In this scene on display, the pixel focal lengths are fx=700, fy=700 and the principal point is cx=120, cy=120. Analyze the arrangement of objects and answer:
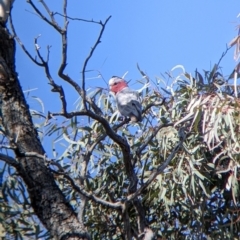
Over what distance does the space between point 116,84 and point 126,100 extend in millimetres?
308

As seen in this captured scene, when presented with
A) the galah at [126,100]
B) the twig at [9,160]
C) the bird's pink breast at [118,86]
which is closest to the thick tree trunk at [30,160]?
the twig at [9,160]

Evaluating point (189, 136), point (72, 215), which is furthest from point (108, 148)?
point (72, 215)

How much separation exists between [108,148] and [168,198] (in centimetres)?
30

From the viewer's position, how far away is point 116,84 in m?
3.09

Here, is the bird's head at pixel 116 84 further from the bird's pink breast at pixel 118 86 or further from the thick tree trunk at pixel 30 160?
the thick tree trunk at pixel 30 160

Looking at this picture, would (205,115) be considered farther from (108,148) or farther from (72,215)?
(72,215)

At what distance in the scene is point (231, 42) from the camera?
95.0 inches

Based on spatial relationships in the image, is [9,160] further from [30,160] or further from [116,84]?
[116,84]

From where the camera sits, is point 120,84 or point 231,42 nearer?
point 231,42

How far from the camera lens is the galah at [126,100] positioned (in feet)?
8.89

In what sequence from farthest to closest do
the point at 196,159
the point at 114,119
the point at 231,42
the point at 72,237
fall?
the point at 114,119, the point at 196,159, the point at 231,42, the point at 72,237

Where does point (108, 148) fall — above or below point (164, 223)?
above

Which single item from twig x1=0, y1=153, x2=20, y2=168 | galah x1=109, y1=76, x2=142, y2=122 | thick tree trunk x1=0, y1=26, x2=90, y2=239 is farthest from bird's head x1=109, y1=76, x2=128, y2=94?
twig x1=0, y1=153, x2=20, y2=168

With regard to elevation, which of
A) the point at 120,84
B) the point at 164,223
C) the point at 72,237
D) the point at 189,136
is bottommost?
the point at 72,237
